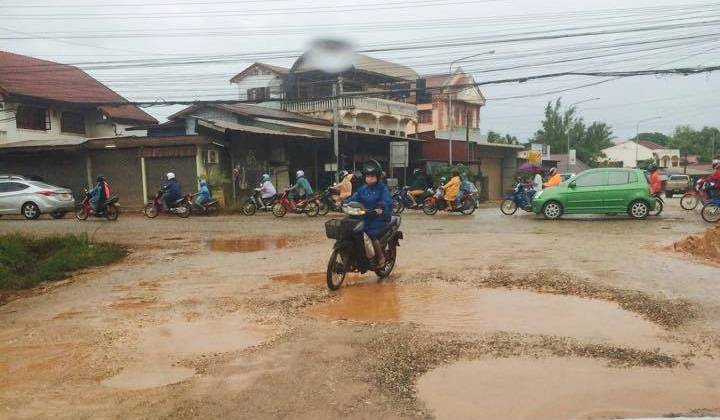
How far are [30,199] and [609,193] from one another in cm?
1756

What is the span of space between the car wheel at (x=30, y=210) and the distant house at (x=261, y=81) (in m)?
18.6

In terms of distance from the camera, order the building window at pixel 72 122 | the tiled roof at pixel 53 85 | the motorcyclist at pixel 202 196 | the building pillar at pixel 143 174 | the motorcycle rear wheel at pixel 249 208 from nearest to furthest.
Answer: the motorcyclist at pixel 202 196 → the motorcycle rear wheel at pixel 249 208 → the building pillar at pixel 143 174 → the tiled roof at pixel 53 85 → the building window at pixel 72 122

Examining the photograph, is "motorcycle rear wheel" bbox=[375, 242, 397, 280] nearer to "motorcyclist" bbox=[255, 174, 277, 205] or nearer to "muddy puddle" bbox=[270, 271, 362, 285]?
"muddy puddle" bbox=[270, 271, 362, 285]

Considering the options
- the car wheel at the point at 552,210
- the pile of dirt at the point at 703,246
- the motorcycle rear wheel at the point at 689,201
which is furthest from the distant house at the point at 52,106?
the pile of dirt at the point at 703,246

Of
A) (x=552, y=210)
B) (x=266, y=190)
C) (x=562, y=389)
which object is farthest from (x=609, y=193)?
(x=562, y=389)

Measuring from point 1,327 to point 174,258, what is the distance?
4.47m

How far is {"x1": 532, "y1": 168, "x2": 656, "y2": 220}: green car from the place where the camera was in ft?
52.7

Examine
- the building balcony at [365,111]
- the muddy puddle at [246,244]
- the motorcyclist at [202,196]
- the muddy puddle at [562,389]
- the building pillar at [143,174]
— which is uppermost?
the building balcony at [365,111]

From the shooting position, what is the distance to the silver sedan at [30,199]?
739 inches

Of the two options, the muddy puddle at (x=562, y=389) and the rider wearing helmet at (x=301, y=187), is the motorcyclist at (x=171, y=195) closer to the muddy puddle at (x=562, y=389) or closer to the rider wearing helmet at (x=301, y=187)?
the rider wearing helmet at (x=301, y=187)

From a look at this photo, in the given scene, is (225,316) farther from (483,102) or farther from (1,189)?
(483,102)

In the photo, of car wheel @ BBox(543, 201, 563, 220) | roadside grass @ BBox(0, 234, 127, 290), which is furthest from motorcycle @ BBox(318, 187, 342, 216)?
roadside grass @ BBox(0, 234, 127, 290)

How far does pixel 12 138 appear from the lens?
26188 mm

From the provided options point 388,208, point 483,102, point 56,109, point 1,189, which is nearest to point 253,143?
point 1,189
